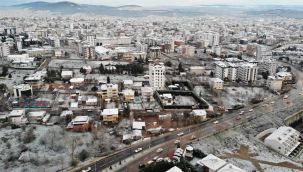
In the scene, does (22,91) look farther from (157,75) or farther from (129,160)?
(129,160)

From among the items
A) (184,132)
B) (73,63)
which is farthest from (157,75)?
(73,63)

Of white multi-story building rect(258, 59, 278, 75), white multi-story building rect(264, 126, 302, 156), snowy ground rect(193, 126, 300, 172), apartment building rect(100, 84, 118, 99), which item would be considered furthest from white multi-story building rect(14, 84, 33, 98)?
white multi-story building rect(258, 59, 278, 75)

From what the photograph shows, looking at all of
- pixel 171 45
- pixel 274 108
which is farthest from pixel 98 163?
pixel 171 45

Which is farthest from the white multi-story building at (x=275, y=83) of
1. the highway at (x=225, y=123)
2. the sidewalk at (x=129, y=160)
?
the sidewalk at (x=129, y=160)

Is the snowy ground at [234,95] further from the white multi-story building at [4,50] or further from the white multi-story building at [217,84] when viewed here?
the white multi-story building at [4,50]

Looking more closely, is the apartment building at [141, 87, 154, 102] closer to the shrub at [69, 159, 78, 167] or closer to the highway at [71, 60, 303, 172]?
the highway at [71, 60, 303, 172]

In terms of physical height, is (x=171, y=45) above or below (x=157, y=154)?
above

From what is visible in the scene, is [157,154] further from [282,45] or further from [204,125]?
[282,45]

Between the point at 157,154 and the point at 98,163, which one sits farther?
the point at 157,154
